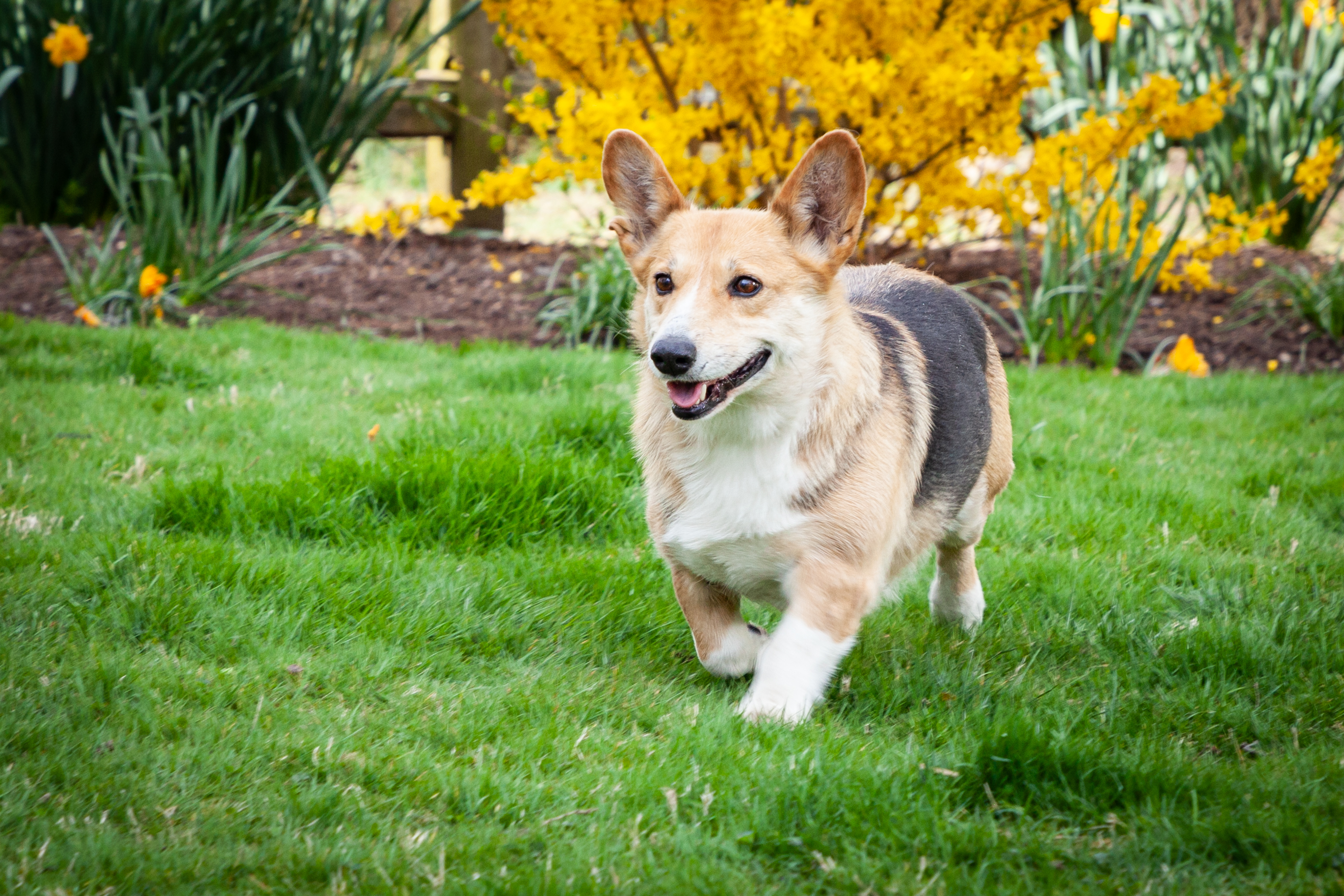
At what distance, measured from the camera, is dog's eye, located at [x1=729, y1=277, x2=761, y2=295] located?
115 inches

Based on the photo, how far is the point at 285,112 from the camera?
25.6 feet

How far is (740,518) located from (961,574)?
916mm

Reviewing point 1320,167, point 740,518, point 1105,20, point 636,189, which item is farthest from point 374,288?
point 1320,167

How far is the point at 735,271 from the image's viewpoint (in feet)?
9.63

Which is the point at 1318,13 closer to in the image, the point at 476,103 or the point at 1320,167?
the point at 1320,167

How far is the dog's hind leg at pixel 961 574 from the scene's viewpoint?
3.37 m

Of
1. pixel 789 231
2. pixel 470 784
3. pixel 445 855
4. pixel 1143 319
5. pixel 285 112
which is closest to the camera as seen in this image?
pixel 445 855

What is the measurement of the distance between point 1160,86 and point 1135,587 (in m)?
3.35

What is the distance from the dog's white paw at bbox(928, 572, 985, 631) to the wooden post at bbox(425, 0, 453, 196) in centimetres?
618

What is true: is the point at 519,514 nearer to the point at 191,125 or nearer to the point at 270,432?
the point at 270,432

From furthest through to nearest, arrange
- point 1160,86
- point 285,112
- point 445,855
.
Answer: point 285,112 < point 1160,86 < point 445,855

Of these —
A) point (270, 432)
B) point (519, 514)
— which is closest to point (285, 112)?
point (270, 432)

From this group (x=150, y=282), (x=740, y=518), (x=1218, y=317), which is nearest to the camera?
(x=740, y=518)

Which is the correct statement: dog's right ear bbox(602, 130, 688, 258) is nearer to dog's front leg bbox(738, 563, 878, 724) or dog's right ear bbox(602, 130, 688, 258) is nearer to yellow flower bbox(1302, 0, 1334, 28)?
dog's front leg bbox(738, 563, 878, 724)
